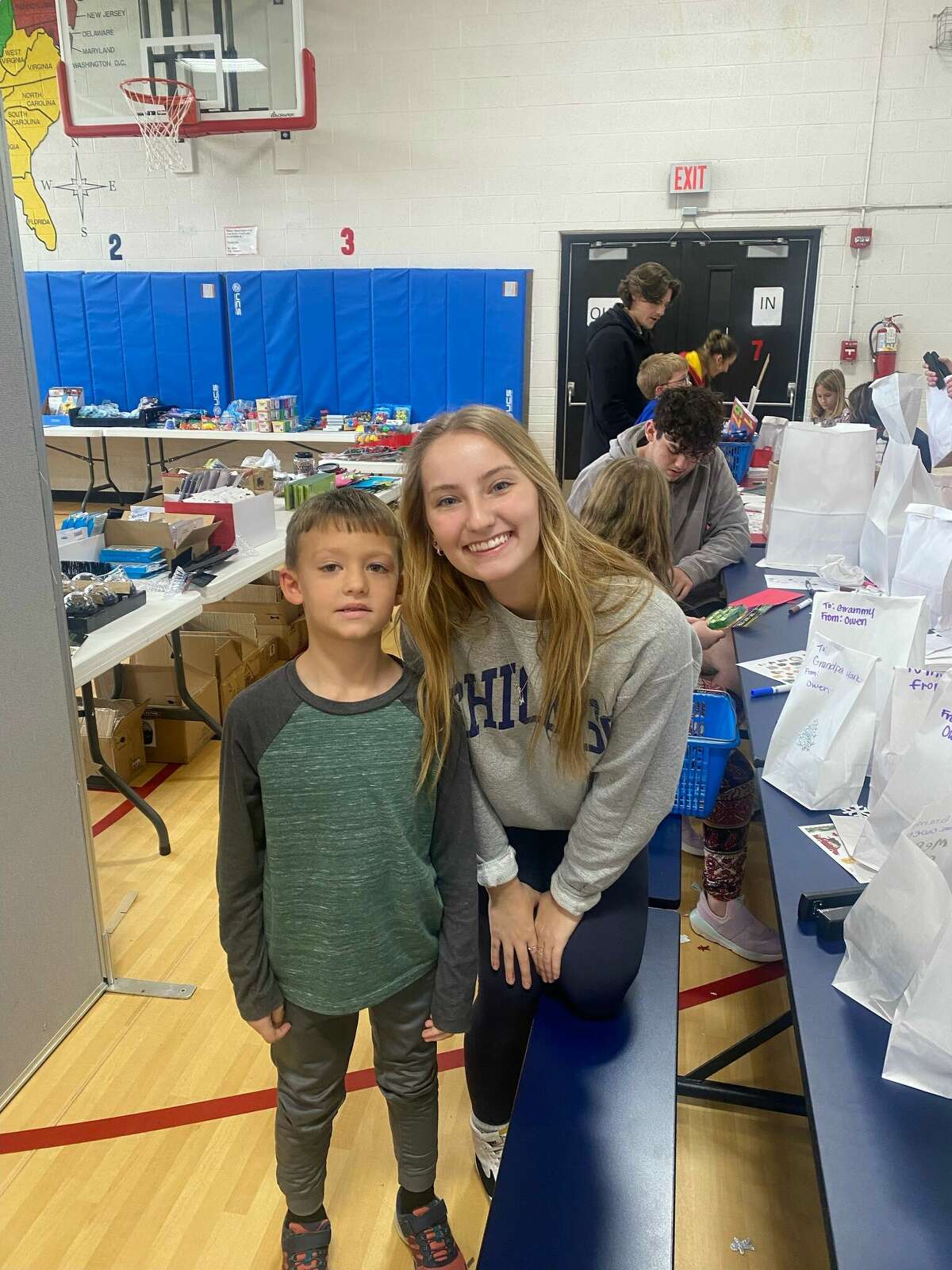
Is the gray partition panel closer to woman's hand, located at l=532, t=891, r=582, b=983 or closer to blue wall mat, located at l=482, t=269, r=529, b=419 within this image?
woman's hand, located at l=532, t=891, r=582, b=983

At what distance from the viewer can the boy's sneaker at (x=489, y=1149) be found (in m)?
1.47

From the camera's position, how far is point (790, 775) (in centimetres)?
136

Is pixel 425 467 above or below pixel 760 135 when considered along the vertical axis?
below

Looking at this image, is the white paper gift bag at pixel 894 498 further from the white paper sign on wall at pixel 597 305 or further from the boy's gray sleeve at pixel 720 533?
the white paper sign on wall at pixel 597 305

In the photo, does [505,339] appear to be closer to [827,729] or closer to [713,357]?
[713,357]

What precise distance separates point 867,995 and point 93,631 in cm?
193

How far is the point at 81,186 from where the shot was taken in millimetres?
6711

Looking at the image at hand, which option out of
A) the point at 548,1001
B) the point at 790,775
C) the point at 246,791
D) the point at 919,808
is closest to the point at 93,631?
the point at 246,791

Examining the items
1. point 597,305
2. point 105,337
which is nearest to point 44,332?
point 105,337

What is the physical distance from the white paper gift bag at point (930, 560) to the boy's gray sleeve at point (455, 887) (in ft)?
3.96

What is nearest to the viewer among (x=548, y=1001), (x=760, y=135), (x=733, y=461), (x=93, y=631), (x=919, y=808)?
(x=919, y=808)

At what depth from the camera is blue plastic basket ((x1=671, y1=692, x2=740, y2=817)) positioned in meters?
1.62

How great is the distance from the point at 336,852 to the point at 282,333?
5.96 m

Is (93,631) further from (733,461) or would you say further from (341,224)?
(341,224)
